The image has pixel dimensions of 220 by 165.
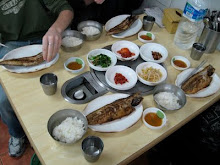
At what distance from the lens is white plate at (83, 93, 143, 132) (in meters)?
1.25

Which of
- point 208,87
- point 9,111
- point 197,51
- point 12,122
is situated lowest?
point 12,122

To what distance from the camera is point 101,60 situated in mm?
1659

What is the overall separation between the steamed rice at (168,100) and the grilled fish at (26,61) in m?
0.90

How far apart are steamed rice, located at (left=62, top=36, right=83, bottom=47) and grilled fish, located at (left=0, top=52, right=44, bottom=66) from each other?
0.84 feet

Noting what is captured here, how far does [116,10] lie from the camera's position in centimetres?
264

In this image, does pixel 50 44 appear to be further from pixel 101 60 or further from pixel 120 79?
pixel 120 79

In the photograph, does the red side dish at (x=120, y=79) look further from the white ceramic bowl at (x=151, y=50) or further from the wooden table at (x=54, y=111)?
the white ceramic bowl at (x=151, y=50)

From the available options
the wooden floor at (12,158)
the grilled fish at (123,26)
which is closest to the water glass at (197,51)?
the grilled fish at (123,26)

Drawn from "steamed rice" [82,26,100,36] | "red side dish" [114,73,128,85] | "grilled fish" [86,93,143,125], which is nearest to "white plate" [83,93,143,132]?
"grilled fish" [86,93,143,125]

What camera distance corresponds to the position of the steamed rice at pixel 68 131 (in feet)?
3.77

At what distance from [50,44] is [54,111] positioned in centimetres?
51

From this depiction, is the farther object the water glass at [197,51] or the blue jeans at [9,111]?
the water glass at [197,51]

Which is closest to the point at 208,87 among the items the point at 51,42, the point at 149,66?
the point at 149,66

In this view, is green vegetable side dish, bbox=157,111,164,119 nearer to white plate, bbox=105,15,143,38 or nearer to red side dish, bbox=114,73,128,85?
red side dish, bbox=114,73,128,85
